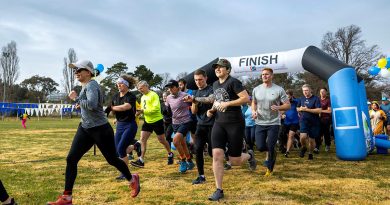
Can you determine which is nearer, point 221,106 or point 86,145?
point 86,145

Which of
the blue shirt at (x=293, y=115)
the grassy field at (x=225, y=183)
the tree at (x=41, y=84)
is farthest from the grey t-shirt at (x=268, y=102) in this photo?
the tree at (x=41, y=84)

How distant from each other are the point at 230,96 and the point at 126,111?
2.29 meters

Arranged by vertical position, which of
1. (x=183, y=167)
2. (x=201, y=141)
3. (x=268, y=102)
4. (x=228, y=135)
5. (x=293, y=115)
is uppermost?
(x=268, y=102)

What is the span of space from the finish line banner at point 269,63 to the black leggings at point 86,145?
7404 millimetres

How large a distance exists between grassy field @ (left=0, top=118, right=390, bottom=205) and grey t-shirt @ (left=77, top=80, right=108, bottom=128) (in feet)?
3.48

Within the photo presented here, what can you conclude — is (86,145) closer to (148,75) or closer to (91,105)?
(91,105)

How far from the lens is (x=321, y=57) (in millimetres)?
9430

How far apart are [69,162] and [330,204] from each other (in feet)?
10.9

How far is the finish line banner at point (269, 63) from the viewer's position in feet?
34.4

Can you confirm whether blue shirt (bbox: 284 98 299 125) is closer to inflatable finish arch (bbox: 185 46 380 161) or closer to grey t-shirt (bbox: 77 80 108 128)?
inflatable finish arch (bbox: 185 46 380 161)

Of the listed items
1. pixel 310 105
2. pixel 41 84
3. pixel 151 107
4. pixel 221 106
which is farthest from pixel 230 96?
pixel 41 84

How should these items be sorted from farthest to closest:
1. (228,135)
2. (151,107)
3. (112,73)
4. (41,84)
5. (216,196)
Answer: (41,84), (112,73), (151,107), (228,135), (216,196)

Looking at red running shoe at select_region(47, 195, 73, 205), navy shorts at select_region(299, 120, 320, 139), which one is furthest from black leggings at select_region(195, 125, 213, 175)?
navy shorts at select_region(299, 120, 320, 139)

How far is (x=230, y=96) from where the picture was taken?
489 centimetres
